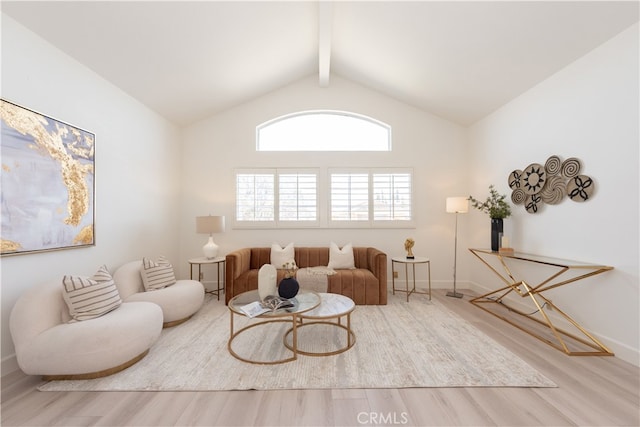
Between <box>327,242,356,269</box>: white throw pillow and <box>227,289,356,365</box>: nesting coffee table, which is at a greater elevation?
<box>327,242,356,269</box>: white throw pillow

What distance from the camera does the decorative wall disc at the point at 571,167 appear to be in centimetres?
260

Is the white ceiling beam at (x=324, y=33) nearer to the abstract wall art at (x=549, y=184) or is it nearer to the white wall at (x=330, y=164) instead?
the white wall at (x=330, y=164)

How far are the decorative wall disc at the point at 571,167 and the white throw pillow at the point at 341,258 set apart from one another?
271 centimetres

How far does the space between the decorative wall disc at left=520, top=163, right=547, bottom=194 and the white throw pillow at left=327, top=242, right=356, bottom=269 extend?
2442 mm

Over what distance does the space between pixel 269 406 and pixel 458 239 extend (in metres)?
4.03

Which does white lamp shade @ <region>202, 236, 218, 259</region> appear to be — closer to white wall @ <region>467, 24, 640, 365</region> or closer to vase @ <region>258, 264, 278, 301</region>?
vase @ <region>258, 264, 278, 301</region>

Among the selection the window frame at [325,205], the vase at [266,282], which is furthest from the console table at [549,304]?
the vase at [266,282]

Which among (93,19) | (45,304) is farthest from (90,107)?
(45,304)

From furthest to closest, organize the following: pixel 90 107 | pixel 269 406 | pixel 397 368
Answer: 1. pixel 90 107
2. pixel 397 368
3. pixel 269 406

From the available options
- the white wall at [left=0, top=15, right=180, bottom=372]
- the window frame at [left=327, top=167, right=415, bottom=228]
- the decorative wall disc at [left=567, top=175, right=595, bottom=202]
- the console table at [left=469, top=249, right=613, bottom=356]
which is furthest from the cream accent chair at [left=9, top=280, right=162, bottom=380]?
the decorative wall disc at [left=567, top=175, right=595, bottom=202]

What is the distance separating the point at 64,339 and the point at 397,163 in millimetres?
4572

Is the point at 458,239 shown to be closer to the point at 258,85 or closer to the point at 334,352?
the point at 334,352

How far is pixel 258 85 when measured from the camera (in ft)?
14.0

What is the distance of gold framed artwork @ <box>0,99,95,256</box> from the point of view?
6.61 feet
